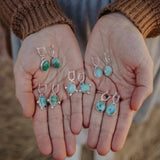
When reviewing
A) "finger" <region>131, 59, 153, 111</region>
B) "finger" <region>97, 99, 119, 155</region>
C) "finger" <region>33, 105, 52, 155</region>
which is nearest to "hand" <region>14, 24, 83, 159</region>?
"finger" <region>33, 105, 52, 155</region>

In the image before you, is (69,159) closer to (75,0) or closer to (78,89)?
(78,89)

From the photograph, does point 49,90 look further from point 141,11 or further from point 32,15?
point 141,11

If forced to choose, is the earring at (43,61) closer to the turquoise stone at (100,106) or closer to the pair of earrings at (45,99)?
the pair of earrings at (45,99)

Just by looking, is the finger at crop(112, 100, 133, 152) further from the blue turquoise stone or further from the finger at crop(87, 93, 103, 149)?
the blue turquoise stone

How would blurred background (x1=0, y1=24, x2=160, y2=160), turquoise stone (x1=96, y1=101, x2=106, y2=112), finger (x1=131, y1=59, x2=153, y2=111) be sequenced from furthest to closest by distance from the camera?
blurred background (x1=0, y1=24, x2=160, y2=160) < turquoise stone (x1=96, y1=101, x2=106, y2=112) < finger (x1=131, y1=59, x2=153, y2=111)

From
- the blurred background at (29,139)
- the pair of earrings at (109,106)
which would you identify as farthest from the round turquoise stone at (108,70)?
the blurred background at (29,139)

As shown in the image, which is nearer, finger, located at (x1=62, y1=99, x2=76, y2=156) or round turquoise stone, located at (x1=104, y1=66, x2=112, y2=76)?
finger, located at (x1=62, y1=99, x2=76, y2=156)
